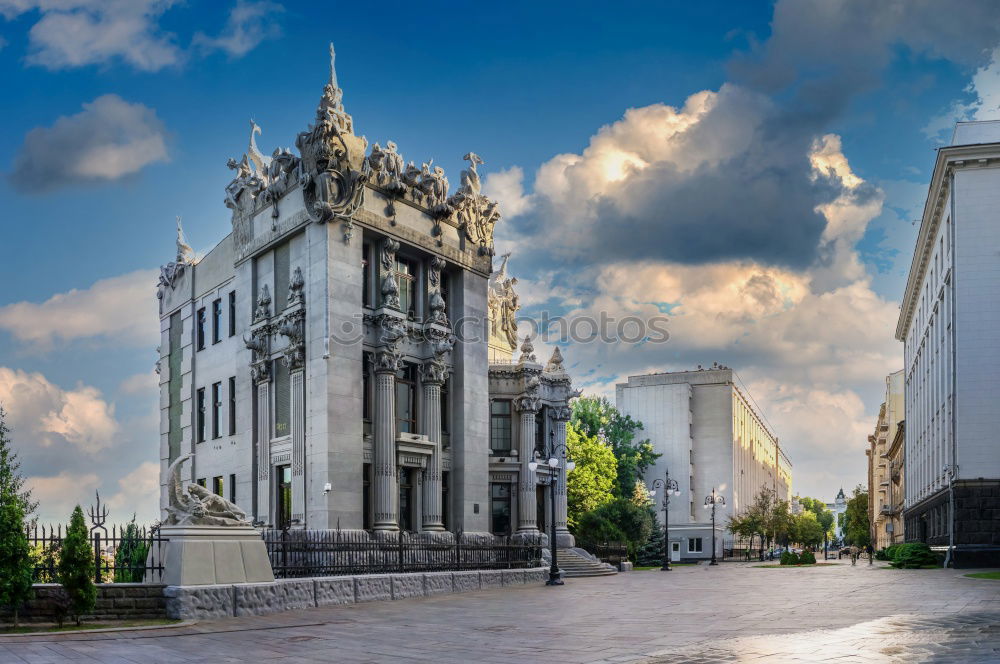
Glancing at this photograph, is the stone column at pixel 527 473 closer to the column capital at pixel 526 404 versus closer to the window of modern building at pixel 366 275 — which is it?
the column capital at pixel 526 404

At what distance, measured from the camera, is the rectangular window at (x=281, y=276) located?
136 feet

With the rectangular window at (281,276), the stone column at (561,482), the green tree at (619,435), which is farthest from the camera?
the green tree at (619,435)

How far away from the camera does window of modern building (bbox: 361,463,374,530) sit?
39250 millimetres

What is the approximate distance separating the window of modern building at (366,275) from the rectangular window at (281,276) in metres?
3.17

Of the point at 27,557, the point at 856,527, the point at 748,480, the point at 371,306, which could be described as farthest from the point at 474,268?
the point at 856,527

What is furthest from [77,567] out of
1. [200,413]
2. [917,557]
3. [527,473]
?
[917,557]

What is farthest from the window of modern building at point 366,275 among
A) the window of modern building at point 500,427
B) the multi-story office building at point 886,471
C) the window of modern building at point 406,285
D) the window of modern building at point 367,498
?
the multi-story office building at point 886,471

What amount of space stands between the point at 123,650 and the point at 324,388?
73.1 ft

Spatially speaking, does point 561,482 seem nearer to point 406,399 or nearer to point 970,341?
point 406,399

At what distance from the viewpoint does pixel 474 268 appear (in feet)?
151

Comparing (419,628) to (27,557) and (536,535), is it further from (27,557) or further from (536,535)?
(536,535)

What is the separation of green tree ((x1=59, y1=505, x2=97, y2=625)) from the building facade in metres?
85.8

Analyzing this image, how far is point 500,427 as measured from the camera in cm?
4934

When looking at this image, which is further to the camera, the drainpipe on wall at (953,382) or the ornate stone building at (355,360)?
the drainpipe on wall at (953,382)
